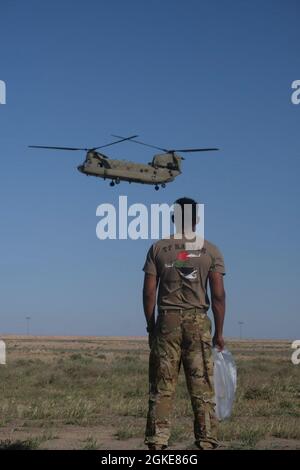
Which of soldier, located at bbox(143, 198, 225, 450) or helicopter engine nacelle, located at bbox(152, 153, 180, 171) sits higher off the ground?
helicopter engine nacelle, located at bbox(152, 153, 180, 171)

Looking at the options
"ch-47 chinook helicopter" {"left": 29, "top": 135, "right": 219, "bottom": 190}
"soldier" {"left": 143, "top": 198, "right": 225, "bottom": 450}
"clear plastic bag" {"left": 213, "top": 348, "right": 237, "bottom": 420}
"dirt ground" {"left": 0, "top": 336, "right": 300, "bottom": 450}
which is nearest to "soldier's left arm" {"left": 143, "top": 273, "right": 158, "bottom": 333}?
"soldier" {"left": 143, "top": 198, "right": 225, "bottom": 450}

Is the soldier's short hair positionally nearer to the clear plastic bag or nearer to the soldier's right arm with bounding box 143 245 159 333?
the soldier's right arm with bounding box 143 245 159 333

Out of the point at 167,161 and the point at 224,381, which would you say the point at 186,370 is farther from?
the point at 167,161

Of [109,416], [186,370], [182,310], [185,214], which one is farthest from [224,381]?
[109,416]

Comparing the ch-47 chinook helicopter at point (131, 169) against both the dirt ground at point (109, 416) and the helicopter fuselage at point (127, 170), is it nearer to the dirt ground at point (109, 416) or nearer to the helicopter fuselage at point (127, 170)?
the helicopter fuselage at point (127, 170)

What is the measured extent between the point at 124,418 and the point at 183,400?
3353 millimetres

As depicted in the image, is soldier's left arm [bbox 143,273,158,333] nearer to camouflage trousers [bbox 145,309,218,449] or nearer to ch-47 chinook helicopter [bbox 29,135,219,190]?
camouflage trousers [bbox 145,309,218,449]

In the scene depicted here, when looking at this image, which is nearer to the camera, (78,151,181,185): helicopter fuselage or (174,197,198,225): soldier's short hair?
(174,197,198,225): soldier's short hair

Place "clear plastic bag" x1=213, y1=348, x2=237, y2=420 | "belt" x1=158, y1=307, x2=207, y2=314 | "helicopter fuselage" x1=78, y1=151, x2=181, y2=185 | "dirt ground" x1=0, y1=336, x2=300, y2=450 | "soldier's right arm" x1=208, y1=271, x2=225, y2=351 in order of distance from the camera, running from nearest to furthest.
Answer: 1. "belt" x1=158, y1=307, x2=207, y2=314
2. "soldier's right arm" x1=208, y1=271, x2=225, y2=351
3. "clear plastic bag" x1=213, y1=348, x2=237, y2=420
4. "dirt ground" x1=0, y1=336, x2=300, y2=450
5. "helicopter fuselage" x1=78, y1=151, x2=181, y2=185

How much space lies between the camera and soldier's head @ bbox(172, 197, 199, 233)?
725 centimetres

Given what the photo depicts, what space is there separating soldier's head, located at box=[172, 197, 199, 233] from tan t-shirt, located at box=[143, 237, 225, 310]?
140 millimetres

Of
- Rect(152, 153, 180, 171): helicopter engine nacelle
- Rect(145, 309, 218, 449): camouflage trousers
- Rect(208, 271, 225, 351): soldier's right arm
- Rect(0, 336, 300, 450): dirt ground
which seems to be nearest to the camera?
Rect(145, 309, 218, 449): camouflage trousers

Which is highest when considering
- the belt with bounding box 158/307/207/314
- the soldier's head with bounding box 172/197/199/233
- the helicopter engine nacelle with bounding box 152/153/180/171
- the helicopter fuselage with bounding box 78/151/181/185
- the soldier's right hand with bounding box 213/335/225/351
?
the helicopter engine nacelle with bounding box 152/153/180/171

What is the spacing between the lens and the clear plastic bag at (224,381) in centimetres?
767
